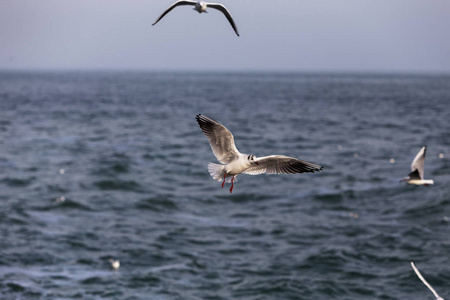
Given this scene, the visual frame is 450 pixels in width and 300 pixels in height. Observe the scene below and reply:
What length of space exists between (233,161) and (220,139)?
0.47 meters

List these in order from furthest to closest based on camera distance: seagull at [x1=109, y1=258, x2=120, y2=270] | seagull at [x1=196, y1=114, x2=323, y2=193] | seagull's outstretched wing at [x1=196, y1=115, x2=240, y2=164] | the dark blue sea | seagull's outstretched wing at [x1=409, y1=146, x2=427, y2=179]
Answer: seagull at [x1=109, y1=258, x2=120, y2=270] → the dark blue sea → seagull's outstretched wing at [x1=409, y1=146, x2=427, y2=179] → seagull's outstretched wing at [x1=196, y1=115, x2=240, y2=164] → seagull at [x1=196, y1=114, x2=323, y2=193]

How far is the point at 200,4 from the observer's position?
300 inches

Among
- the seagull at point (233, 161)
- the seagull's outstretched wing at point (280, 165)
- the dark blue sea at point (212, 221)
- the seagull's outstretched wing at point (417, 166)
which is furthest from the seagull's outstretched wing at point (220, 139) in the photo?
the dark blue sea at point (212, 221)

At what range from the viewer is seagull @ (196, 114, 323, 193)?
29.2 feet

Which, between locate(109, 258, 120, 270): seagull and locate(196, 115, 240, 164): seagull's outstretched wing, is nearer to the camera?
locate(196, 115, 240, 164): seagull's outstretched wing

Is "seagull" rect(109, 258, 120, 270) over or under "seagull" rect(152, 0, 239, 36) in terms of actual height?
under

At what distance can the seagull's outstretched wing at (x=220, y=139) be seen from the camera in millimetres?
9078

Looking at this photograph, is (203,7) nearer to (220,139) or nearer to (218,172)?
(220,139)

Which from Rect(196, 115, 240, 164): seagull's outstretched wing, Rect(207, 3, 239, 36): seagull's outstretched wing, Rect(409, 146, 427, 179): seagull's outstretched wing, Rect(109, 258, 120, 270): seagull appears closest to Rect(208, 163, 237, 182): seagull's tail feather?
Rect(196, 115, 240, 164): seagull's outstretched wing

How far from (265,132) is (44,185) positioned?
43.4 m

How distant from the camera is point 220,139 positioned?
9.35 meters

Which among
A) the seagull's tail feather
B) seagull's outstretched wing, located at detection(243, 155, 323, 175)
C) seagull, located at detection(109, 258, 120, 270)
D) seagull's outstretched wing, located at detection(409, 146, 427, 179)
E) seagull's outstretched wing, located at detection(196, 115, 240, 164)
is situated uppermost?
seagull's outstretched wing, located at detection(196, 115, 240, 164)

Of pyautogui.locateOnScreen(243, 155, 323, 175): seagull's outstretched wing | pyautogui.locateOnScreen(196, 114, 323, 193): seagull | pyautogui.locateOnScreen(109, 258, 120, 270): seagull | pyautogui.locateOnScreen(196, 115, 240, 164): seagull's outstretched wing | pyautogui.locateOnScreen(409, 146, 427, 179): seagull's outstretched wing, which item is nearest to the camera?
pyautogui.locateOnScreen(243, 155, 323, 175): seagull's outstretched wing

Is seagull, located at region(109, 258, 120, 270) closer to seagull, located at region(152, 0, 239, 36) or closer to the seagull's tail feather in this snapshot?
the seagull's tail feather
